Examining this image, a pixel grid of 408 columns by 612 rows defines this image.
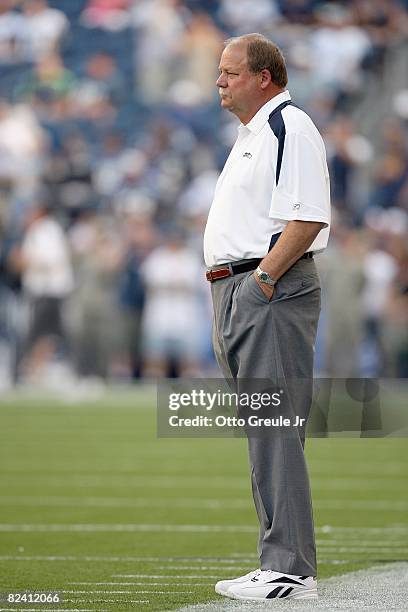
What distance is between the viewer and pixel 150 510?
339 inches

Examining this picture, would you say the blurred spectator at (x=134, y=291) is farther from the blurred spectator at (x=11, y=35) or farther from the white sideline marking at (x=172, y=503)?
the white sideline marking at (x=172, y=503)

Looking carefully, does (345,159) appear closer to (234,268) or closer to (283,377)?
(234,268)

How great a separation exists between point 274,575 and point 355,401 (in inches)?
26.8

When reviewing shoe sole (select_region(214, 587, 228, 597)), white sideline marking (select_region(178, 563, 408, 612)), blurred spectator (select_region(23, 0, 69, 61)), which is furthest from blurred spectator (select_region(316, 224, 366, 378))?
shoe sole (select_region(214, 587, 228, 597))

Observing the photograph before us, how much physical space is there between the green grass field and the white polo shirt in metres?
1.28

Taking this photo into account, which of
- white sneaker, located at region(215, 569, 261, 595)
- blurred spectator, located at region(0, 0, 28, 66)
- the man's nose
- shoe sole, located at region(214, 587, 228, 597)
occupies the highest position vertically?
blurred spectator, located at region(0, 0, 28, 66)

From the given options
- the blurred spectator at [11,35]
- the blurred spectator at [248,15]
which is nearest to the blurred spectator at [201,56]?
the blurred spectator at [248,15]

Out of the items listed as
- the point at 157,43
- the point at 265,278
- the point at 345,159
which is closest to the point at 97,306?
the point at 345,159

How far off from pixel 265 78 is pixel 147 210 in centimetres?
1657

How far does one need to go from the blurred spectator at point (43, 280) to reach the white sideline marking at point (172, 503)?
1108 cm

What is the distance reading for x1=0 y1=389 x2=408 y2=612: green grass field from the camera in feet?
19.1

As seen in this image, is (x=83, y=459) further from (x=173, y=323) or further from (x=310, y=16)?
(x=310, y=16)

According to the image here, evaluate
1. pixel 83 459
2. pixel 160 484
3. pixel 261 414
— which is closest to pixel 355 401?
pixel 261 414

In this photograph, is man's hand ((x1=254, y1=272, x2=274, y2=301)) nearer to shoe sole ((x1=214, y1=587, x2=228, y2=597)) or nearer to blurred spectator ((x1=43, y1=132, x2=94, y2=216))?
shoe sole ((x1=214, y1=587, x2=228, y2=597))
